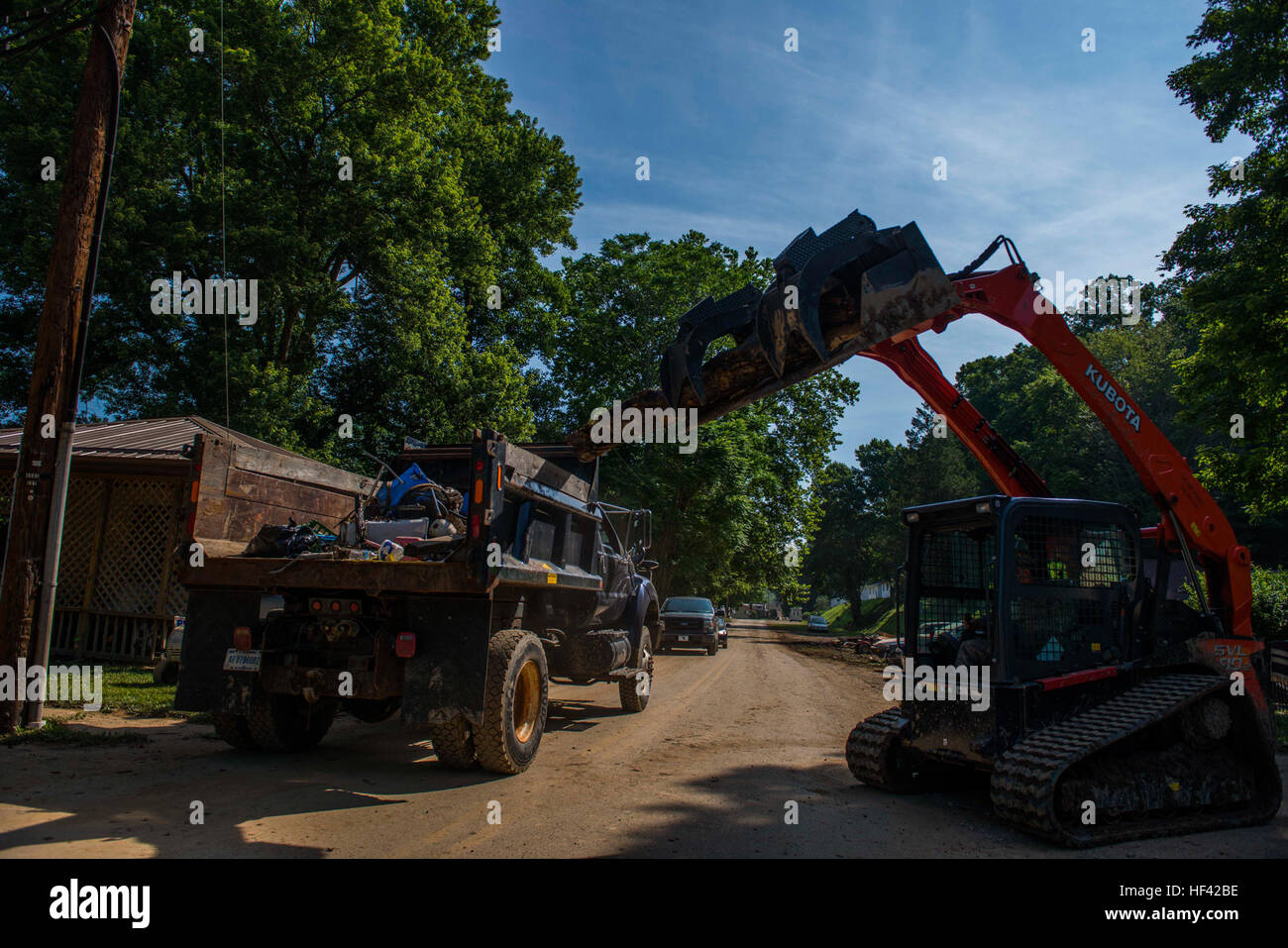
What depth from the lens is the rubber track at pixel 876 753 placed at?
20.1 feet

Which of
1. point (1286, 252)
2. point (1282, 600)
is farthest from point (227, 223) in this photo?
point (1282, 600)

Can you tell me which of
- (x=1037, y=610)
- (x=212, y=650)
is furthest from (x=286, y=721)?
(x=1037, y=610)

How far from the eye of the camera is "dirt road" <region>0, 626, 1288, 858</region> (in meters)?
4.51

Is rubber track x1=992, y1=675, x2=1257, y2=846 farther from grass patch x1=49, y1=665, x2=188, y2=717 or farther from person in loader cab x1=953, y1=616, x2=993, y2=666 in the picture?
grass patch x1=49, y1=665, x2=188, y2=717

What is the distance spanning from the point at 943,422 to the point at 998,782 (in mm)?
3521

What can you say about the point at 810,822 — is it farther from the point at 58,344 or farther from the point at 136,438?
the point at 136,438

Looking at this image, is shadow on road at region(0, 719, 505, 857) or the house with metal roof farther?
the house with metal roof

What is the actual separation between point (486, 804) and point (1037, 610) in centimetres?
415

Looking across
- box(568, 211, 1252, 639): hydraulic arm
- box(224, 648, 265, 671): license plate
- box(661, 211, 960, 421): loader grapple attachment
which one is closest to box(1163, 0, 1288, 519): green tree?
box(568, 211, 1252, 639): hydraulic arm

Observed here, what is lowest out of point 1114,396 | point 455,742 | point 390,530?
point 455,742

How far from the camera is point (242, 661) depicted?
6.09 meters

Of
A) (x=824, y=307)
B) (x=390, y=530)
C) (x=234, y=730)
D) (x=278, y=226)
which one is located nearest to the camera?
(x=824, y=307)

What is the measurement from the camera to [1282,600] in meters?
15.0

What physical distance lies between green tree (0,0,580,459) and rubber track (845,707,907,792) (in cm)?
1471
